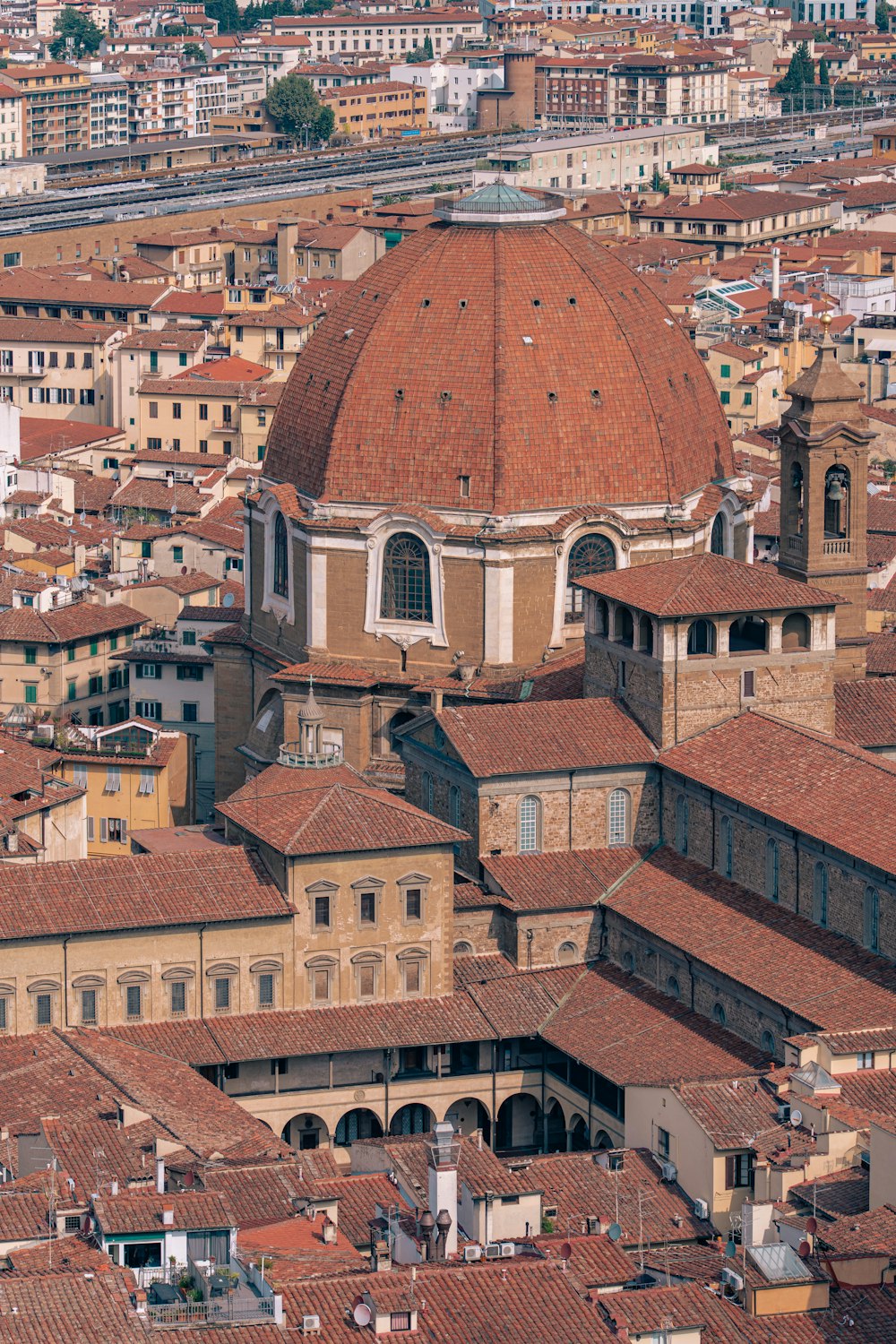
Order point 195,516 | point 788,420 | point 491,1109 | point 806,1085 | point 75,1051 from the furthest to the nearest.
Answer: point 195,516 → point 788,420 → point 491,1109 → point 75,1051 → point 806,1085

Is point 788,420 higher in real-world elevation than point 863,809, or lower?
higher

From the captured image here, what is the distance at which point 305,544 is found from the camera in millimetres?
83438

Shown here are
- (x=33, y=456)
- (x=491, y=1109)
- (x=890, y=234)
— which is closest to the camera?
(x=491, y=1109)

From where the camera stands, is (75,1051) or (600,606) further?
(600,606)

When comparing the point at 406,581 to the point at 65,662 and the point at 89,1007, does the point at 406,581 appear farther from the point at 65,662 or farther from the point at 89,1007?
the point at 65,662

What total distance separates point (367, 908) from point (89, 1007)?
5689 millimetres

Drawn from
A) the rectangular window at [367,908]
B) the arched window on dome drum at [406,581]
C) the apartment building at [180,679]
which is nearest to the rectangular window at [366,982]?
the rectangular window at [367,908]

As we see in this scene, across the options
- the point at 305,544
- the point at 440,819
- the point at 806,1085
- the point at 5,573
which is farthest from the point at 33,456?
the point at 806,1085

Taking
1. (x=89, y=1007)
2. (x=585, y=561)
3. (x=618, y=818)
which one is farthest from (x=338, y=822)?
(x=585, y=561)

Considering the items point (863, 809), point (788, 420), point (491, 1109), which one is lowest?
point (491, 1109)

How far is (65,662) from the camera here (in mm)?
100000

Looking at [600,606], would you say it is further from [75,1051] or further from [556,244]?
[75,1051]

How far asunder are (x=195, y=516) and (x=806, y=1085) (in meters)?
57.4

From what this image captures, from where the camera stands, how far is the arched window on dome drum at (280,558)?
278 feet
